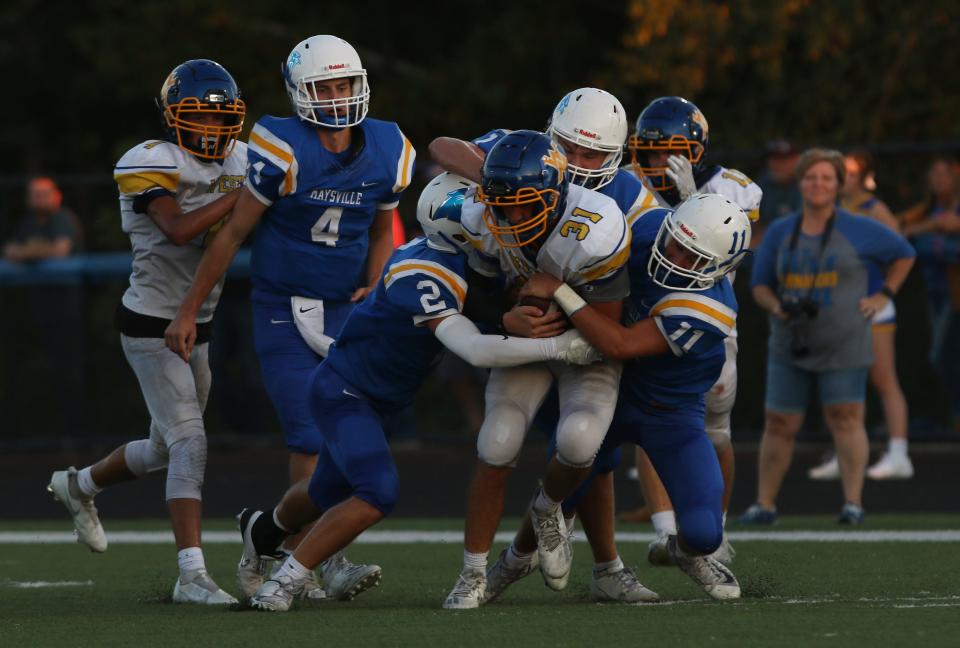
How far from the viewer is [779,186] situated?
1116 cm

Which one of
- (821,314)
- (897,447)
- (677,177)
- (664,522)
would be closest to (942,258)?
(897,447)

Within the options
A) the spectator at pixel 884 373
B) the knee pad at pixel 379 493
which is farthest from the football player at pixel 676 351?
the spectator at pixel 884 373

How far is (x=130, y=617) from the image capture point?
5.82m

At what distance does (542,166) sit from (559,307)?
456mm

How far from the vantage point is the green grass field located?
5093 millimetres

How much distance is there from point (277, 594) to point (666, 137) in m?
2.40

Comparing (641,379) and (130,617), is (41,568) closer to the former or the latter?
(130,617)

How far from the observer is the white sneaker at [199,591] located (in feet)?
20.0

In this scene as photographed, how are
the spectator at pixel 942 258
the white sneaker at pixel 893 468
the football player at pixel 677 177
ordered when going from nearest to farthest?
the football player at pixel 677 177, the white sneaker at pixel 893 468, the spectator at pixel 942 258

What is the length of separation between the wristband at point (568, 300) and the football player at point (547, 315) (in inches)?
2.3

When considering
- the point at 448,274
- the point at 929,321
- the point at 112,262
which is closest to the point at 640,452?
the point at 448,274

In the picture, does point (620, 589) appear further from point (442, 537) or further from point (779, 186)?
point (779, 186)

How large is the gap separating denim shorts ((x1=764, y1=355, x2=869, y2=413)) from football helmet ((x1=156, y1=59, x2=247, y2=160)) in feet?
11.6

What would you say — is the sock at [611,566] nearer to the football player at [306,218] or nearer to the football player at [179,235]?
the football player at [306,218]
